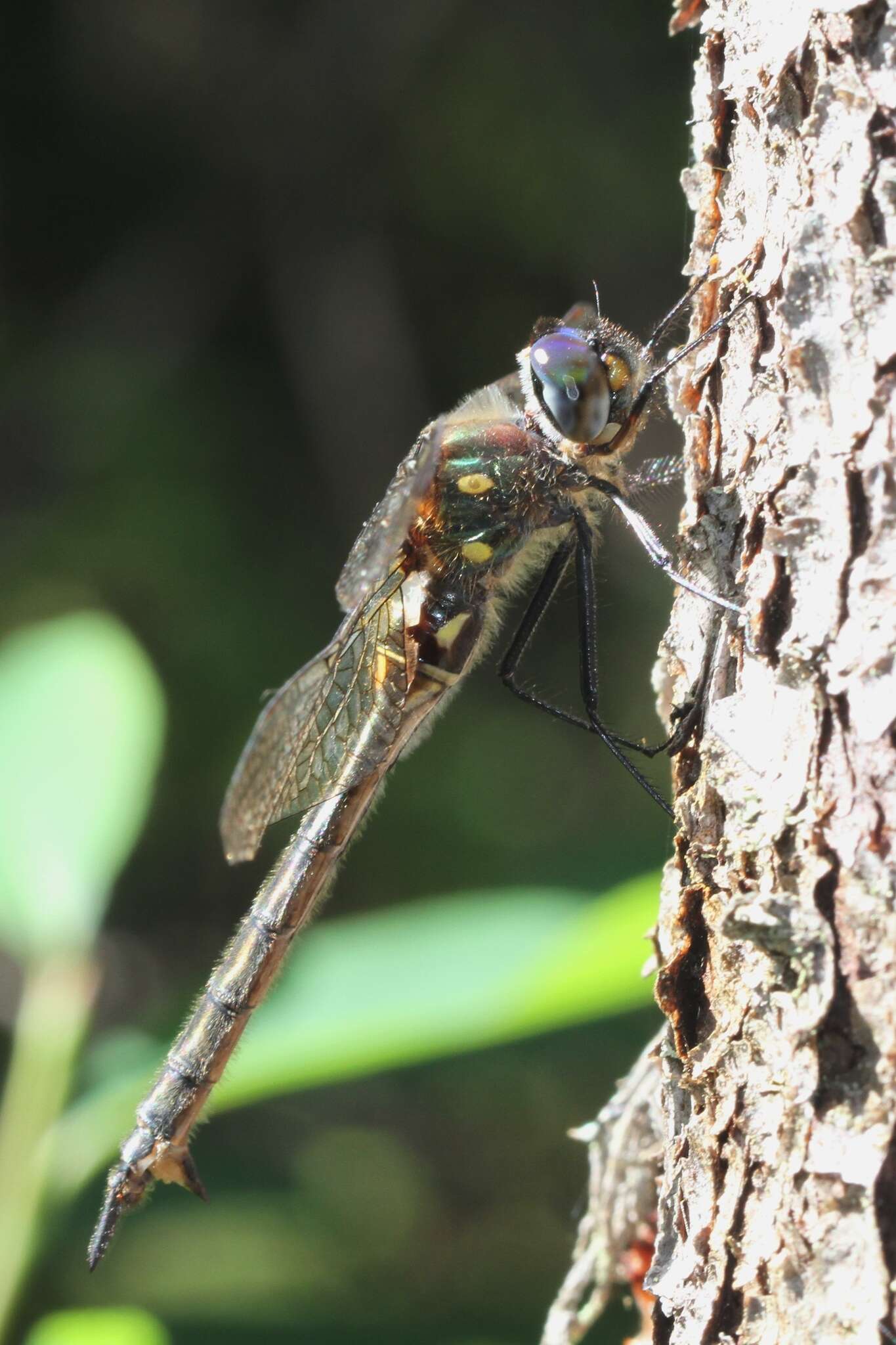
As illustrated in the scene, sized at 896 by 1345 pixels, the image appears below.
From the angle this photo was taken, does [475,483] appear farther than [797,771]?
Yes

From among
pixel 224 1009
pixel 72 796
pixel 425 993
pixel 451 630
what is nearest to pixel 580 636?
pixel 451 630

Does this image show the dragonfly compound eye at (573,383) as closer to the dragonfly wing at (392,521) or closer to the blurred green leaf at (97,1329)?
the dragonfly wing at (392,521)

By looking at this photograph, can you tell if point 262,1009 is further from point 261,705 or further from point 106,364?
point 106,364

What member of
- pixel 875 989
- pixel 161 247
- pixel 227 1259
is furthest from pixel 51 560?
pixel 875 989

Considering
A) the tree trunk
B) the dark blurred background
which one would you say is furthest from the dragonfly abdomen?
the dark blurred background

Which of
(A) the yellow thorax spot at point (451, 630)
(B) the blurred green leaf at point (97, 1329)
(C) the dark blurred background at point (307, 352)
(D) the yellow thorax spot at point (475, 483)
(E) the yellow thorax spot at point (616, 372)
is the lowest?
(B) the blurred green leaf at point (97, 1329)

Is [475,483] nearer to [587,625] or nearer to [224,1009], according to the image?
[587,625]

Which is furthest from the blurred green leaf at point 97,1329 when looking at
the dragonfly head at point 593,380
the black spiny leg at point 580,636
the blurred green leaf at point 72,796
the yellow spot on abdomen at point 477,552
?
the dragonfly head at point 593,380
